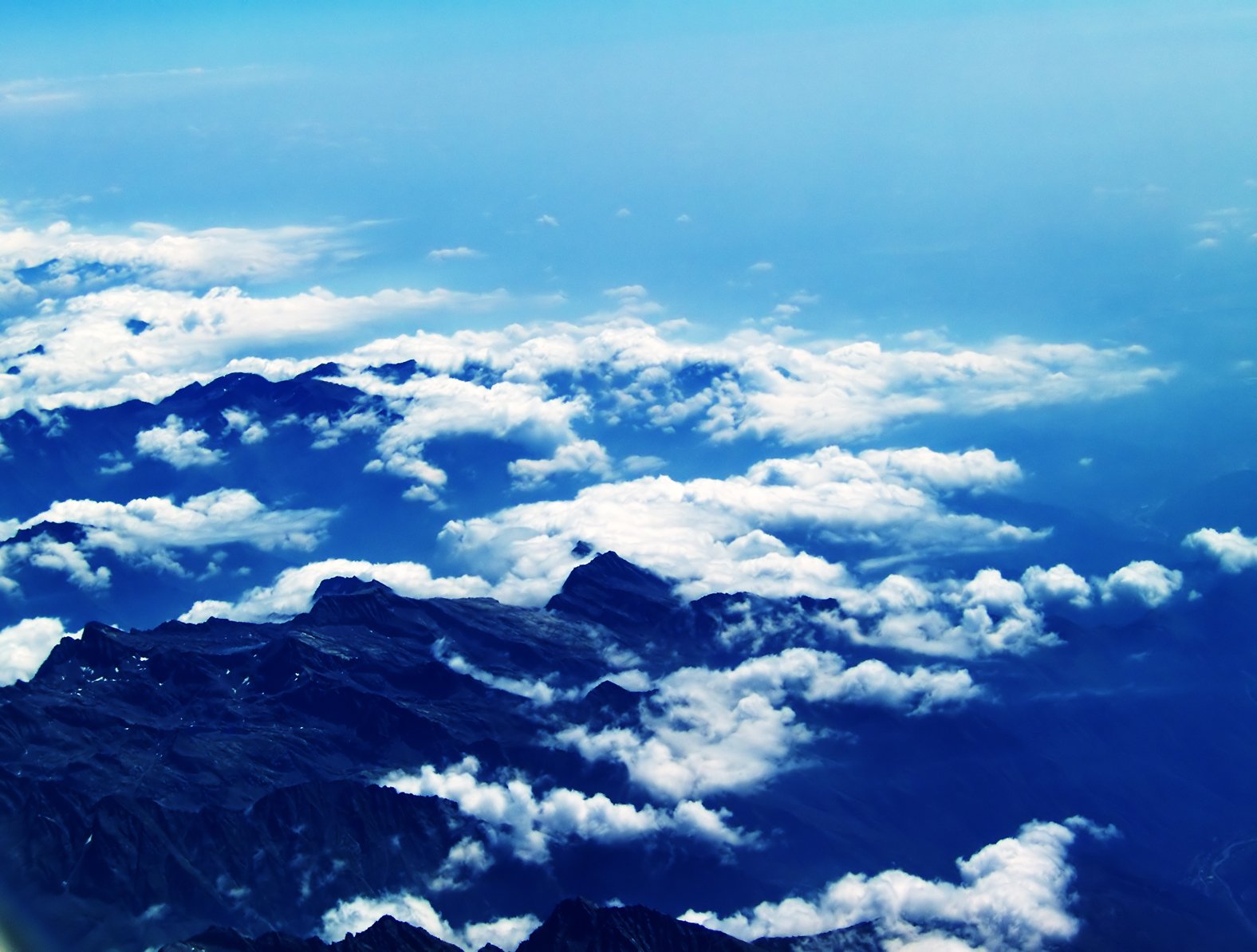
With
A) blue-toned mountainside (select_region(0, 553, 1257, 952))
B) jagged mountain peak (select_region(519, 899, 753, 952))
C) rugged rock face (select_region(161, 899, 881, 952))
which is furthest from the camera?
blue-toned mountainside (select_region(0, 553, 1257, 952))

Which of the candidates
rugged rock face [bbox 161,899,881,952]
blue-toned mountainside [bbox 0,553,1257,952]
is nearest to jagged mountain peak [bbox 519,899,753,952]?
rugged rock face [bbox 161,899,881,952]

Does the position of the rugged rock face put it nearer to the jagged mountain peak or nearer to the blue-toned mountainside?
the jagged mountain peak

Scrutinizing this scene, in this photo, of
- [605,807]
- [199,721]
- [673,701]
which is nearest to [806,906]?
[605,807]

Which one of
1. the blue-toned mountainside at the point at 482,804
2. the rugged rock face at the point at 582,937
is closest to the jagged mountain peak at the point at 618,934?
the rugged rock face at the point at 582,937

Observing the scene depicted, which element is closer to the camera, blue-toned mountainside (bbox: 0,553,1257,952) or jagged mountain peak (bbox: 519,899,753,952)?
jagged mountain peak (bbox: 519,899,753,952)

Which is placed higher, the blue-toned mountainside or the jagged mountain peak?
the blue-toned mountainside

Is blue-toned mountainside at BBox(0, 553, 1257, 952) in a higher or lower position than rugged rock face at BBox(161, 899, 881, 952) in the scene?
higher

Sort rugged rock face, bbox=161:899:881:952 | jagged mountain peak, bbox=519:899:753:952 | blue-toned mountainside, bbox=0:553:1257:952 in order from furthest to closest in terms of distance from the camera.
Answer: blue-toned mountainside, bbox=0:553:1257:952 → jagged mountain peak, bbox=519:899:753:952 → rugged rock face, bbox=161:899:881:952

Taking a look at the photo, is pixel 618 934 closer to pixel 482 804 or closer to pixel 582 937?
pixel 582 937
